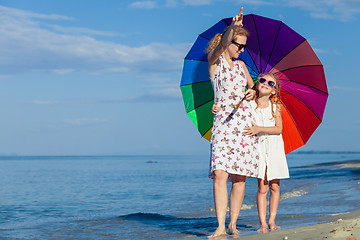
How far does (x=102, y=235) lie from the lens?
6523mm

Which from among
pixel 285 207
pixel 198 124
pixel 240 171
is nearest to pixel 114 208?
pixel 285 207

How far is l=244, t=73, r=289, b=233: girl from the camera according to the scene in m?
5.07

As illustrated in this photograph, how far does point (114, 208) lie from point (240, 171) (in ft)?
22.7

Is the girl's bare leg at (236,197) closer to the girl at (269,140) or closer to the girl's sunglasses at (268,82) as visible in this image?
the girl at (269,140)

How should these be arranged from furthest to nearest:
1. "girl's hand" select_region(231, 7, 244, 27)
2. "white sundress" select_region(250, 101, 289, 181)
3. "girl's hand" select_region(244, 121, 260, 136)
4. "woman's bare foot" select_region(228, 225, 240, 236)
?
"white sundress" select_region(250, 101, 289, 181)
"woman's bare foot" select_region(228, 225, 240, 236)
"girl's hand" select_region(244, 121, 260, 136)
"girl's hand" select_region(231, 7, 244, 27)

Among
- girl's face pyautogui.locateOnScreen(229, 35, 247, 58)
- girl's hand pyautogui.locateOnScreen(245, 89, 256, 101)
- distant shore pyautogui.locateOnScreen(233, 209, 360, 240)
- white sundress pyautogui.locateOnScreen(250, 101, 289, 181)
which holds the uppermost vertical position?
girl's face pyautogui.locateOnScreen(229, 35, 247, 58)

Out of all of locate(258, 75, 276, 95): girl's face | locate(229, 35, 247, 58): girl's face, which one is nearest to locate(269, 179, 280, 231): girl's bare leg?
locate(258, 75, 276, 95): girl's face

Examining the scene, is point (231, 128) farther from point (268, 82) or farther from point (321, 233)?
point (321, 233)

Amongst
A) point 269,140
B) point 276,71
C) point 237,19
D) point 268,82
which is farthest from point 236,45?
point 269,140

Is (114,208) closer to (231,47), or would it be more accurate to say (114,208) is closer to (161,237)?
(161,237)

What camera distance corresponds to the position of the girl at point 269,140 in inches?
200

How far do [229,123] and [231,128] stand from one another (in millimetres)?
58

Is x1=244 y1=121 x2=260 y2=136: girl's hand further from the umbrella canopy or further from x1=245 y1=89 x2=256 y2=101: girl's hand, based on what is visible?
the umbrella canopy

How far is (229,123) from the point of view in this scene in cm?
470
